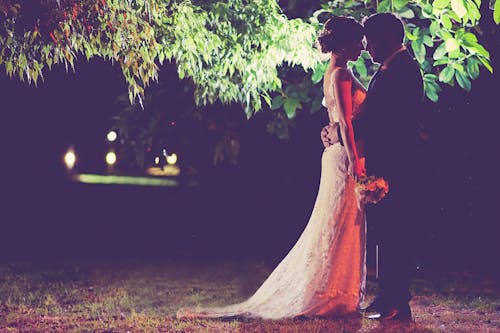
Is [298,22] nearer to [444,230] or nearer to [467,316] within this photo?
[467,316]

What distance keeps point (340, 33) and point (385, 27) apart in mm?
377

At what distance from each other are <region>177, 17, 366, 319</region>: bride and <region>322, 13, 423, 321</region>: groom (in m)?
0.15

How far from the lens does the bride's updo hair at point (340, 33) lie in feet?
17.9

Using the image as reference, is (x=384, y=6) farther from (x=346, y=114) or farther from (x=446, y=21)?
(x=346, y=114)

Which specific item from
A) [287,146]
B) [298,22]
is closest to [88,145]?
[287,146]

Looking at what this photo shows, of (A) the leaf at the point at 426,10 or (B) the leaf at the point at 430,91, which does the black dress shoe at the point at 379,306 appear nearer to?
(B) the leaf at the point at 430,91

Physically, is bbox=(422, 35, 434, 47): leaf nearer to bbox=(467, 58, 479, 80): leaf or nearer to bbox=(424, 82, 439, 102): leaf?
bbox=(467, 58, 479, 80): leaf

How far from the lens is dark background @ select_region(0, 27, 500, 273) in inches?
487

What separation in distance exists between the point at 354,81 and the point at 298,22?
200cm

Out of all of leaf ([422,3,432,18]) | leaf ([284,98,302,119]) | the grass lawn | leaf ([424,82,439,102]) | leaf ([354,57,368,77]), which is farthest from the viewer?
leaf ([284,98,302,119])

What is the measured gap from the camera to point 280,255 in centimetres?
1278

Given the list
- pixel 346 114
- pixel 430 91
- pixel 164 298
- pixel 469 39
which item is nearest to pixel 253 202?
pixel 164 298

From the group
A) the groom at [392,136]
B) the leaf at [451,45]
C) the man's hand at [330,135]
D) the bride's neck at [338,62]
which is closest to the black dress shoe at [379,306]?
the groom at [392,136]

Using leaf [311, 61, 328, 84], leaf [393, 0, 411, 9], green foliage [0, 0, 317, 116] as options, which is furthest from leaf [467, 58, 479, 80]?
green foliage [0, 0, 317, 116]
